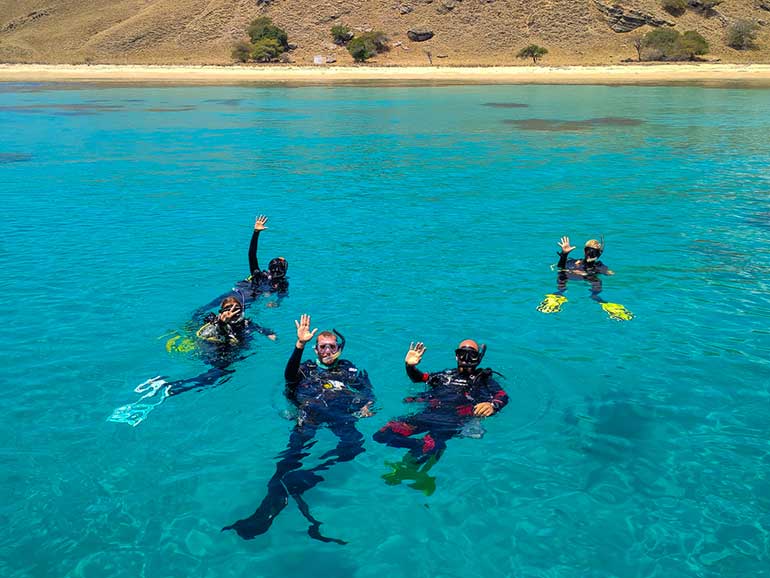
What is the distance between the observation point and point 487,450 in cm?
781

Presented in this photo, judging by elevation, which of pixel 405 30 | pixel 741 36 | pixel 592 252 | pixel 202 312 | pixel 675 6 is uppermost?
pixel 675 6

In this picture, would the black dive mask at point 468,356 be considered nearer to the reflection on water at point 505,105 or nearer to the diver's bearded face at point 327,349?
the diver's bearded face at point 327,349

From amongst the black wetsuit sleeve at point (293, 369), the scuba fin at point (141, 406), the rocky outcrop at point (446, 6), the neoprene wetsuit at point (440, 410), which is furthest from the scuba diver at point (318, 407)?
the rocky outcrop at point (446, 6)

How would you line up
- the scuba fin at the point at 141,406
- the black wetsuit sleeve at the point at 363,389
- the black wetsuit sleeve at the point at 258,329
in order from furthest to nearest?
the black wetsuit sleeve at the point at 258,329
the scuba fin at the point at 141,406
the black wetsuit sleeve at the point at 363,389

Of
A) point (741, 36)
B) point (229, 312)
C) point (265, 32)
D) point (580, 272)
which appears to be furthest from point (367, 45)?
Result: point (229, 312)

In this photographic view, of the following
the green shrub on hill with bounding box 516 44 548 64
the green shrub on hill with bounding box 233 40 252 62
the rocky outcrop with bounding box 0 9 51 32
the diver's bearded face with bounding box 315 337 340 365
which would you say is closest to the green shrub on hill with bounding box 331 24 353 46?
the green shrub on hill with bounding box 233 40 252 62

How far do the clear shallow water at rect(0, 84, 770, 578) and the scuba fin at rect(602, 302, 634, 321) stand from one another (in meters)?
0.29

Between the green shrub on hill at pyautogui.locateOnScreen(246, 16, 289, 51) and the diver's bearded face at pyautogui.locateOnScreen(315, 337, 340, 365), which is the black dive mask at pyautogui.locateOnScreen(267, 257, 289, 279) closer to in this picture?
the diver's bearded face at pyautogui.locateOnScreen(315, 337, 340, 365)

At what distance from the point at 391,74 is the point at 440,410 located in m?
70.4

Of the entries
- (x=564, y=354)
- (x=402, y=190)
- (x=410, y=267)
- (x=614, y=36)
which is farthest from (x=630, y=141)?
(x=614, y=36)

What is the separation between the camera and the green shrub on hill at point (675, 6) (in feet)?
288

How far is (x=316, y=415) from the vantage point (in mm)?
7918

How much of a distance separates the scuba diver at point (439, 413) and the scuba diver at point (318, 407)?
0.42m

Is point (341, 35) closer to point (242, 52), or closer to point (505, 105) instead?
point (242, 52)
